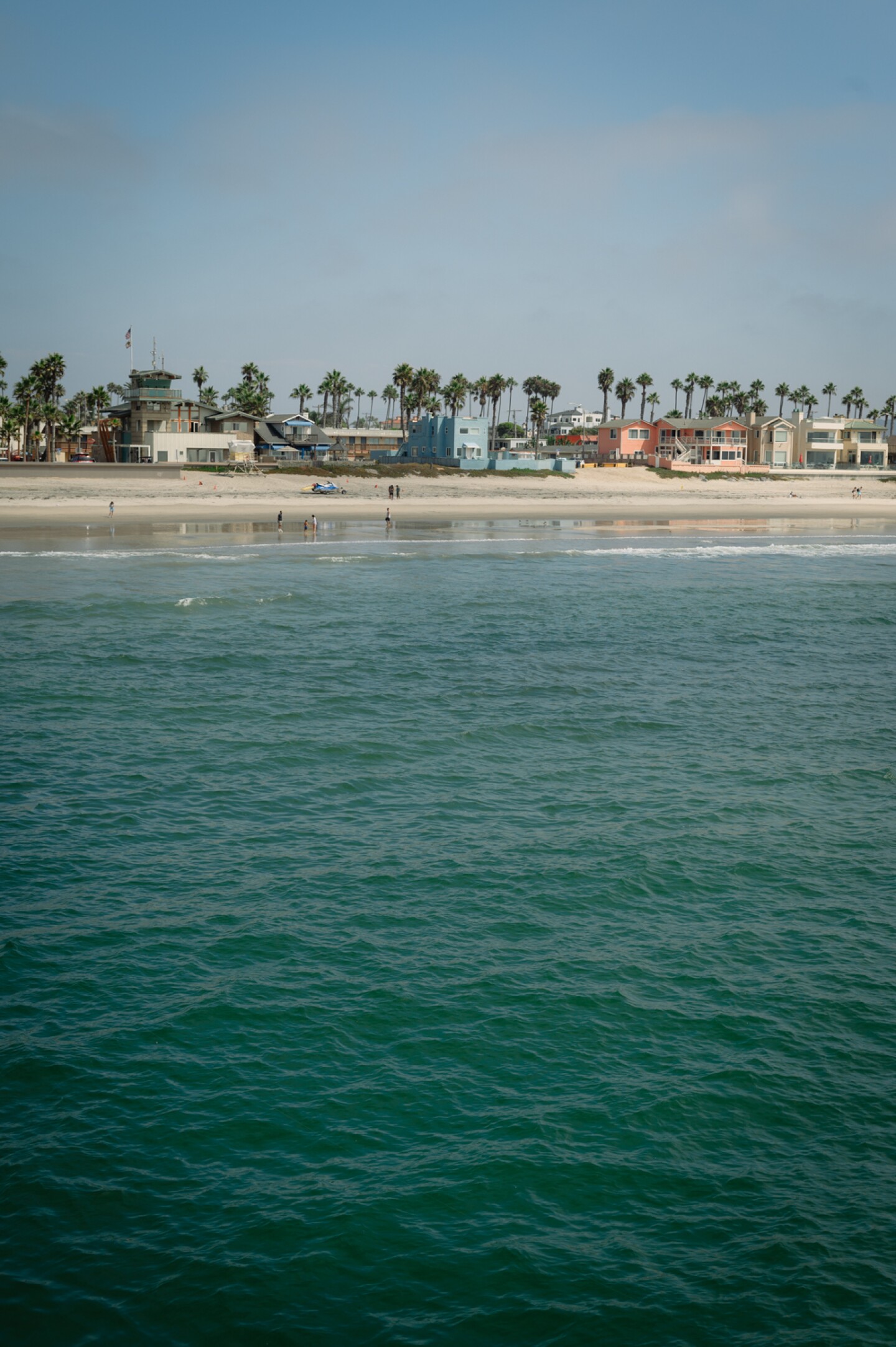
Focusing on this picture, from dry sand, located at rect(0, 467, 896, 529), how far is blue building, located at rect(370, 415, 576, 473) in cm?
575

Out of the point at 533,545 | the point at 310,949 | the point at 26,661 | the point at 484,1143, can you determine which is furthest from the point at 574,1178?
the point at 533,545

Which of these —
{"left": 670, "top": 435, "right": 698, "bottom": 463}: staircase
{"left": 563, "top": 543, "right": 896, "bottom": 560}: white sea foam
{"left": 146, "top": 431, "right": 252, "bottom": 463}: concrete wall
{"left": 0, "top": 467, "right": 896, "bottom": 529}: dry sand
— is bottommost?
{"left": 563, "top": 543, "right": 896, "bottom": 560}: white sea foam

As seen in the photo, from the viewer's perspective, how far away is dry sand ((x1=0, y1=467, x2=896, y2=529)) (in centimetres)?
7844

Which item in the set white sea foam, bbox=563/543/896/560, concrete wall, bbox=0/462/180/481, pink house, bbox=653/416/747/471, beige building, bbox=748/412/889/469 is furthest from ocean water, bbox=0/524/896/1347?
beige building, bbox=748/412/889/469

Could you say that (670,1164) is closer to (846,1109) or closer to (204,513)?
(846,1109)

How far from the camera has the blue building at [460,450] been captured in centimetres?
11956

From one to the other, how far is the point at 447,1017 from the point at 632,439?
138043mm

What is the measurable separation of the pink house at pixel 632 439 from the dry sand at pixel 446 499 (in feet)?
61.1

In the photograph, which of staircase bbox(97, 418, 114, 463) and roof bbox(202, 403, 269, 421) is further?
roof bbox(202, 403, 269, 421)

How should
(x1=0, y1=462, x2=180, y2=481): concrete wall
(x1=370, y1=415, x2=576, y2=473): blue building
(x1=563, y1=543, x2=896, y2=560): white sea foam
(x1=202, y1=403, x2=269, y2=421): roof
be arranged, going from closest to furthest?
(x1=563, y1=543, x2=896, y2=560): white sea foam → (x1=0, y1=462, x2=180, y2=481): concrete wall → (x1=202, y1=403, x2=269, y2=421): roof → (x1=370, y1=415, x2=576, y2=473): blue building

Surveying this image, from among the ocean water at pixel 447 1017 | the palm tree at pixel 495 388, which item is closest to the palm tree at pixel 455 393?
the palm tree at pixel 495 388

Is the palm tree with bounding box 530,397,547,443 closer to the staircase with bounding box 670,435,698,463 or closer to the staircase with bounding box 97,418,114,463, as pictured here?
the staircase with bounding box 670,435,698,463

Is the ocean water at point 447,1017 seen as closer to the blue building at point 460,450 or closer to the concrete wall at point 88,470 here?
the concrete wall at point 88,470

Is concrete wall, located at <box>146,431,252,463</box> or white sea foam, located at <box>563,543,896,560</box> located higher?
concrete wall, located at <box>146,431,252,463</box>
